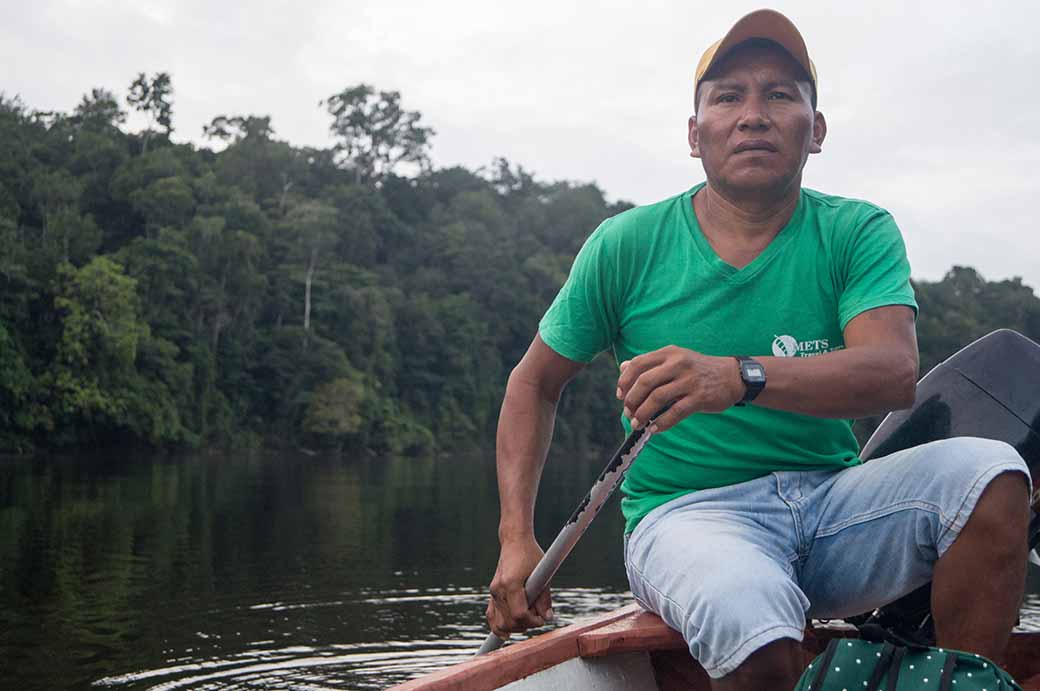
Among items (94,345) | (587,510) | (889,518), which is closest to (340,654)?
(587,510)

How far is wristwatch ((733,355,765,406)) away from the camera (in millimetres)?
2129

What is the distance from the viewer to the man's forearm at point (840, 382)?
2.18 m

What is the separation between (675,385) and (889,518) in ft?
1.90

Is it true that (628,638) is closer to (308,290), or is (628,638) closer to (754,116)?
(754,116)

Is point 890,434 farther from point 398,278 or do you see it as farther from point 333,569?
point 398,278

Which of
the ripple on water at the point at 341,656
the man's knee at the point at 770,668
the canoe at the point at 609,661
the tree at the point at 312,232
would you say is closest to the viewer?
the man's knee at the point at 770,668

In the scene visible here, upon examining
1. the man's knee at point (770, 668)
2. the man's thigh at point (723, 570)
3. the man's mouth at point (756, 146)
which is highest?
the man's mouth at point (756, 146)

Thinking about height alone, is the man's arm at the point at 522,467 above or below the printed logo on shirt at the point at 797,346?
below

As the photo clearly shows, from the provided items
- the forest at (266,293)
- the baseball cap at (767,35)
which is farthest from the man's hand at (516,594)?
the forest at (266,293)

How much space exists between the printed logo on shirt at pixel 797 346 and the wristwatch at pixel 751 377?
0.30 m

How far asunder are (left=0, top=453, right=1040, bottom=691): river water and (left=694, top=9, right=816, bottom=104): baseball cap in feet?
6.68

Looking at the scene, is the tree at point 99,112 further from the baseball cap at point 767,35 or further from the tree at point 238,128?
the baseball cap at point 767,35

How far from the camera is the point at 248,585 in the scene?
10.2 metres

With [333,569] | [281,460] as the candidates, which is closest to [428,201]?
[281,460]
